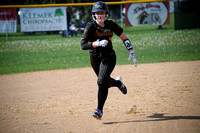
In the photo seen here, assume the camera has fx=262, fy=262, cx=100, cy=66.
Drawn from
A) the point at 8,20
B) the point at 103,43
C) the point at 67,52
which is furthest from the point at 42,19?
the point at 103,43

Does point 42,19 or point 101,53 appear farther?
point 42,19

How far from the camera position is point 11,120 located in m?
4.77

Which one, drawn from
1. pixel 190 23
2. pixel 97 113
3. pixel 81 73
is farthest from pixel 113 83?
pixel 190 23

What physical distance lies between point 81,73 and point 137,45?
584cm

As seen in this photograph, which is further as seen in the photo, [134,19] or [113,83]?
[134,19]

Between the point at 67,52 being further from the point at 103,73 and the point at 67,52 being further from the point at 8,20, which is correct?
the point at 103,73

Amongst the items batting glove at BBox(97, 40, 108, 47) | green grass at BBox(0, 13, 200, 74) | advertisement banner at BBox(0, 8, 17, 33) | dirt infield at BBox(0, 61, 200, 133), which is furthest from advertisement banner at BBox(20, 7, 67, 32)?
batting glove at BBox(97, 40, 108, 47)

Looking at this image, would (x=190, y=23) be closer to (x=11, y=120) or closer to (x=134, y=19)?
(x=134, y=19)

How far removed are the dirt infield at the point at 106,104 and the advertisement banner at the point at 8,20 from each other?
26.0 ft

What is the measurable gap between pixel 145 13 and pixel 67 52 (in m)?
6.89

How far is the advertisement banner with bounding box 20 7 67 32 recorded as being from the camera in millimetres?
16406

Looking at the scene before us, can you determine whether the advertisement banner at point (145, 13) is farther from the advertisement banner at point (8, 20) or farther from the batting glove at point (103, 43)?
the batting glove at point (103, 43)

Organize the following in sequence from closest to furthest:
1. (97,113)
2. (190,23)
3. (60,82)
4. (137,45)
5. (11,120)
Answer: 1. (97,113)
2. (11,120)
3. (60,82)
4. (137,45)
5. (190,23)

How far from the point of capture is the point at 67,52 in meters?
13.5
